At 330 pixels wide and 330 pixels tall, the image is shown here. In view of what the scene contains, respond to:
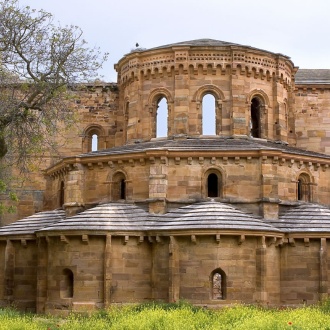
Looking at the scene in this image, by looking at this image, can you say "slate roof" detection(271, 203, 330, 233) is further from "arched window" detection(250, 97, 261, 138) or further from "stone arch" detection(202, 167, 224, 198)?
"arched window" detection(250, 97, 261, 138)

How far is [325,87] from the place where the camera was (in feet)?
123

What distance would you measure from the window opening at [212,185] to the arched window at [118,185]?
12.0ft

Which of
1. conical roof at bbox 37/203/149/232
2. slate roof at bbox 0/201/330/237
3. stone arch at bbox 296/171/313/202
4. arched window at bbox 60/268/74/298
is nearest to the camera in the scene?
slate roof at bbox 0/201/330/237

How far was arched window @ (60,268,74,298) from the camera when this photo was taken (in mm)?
27891

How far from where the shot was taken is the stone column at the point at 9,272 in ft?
103

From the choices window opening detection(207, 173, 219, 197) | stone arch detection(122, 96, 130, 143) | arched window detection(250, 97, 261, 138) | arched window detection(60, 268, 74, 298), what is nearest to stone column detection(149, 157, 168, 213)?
window opening detection(207, 173, 219, 197)

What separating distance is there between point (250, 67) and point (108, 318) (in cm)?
1580

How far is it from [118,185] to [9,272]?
6.20 m

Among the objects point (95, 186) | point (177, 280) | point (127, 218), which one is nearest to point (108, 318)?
point (177, 280)

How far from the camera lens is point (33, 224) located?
31.8 m

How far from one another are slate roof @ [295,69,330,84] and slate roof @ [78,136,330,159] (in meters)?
5.39

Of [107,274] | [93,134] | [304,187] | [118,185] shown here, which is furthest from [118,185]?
[304,187]

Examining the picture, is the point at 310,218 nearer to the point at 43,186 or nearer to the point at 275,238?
the point at 275,238

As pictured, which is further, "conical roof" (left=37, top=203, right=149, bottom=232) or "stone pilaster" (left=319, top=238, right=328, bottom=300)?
"stone pilaster" (left=319, top=238, right=328, bottom=300)
